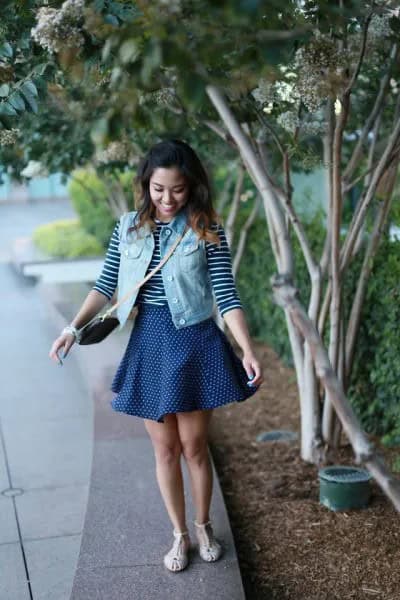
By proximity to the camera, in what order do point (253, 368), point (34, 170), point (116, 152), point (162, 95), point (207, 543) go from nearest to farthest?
point (253, 368) → point (207, 543) → point (162, 95) → point (116, 152) → point (34, 170)

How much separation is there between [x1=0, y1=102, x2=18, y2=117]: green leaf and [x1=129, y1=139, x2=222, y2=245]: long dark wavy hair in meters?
0.50

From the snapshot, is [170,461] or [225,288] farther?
[170,461]

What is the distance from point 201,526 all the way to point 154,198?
4.47 ft

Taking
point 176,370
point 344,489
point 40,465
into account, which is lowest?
point 40,465

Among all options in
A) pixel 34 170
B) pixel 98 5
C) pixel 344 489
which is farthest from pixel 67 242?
pixel 98 5

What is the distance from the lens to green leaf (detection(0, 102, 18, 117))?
3.15 m

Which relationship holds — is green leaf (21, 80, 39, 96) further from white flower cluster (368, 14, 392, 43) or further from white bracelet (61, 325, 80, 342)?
white flower cluster (368, 14, 392, 43)

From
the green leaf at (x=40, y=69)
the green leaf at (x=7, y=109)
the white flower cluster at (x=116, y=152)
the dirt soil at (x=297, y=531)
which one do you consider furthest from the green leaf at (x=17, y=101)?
the white flower cluster at (x=116, y=152)

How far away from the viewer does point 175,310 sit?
10.9 feet

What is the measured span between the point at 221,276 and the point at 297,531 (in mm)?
1505

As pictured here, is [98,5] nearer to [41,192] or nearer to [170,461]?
[170,461]

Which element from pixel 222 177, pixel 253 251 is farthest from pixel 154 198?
pixel 222 177

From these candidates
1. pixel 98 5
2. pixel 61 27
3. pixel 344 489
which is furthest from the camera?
pixel 344 489

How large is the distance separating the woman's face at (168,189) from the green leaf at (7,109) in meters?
0.54
